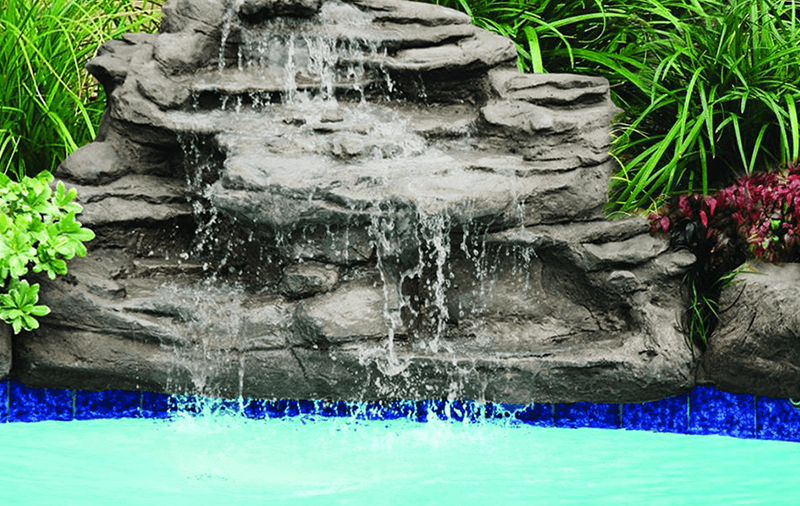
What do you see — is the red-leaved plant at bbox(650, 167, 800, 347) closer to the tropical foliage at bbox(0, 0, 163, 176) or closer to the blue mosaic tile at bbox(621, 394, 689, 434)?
the blue mosaic tile at bbox(621, 394, 689, 434)

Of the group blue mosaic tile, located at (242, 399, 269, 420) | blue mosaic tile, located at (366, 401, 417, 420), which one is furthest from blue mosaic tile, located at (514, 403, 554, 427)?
blue mosaic tile, located at (242, 399, 269, 420)

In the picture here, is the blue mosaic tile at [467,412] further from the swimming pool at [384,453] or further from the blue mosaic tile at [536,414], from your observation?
the blue mosaic tile at [536,414]

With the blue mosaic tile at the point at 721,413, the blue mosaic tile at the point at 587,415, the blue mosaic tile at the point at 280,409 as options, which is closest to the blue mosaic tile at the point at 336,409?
the blue mosaic tile at the point at 280,409

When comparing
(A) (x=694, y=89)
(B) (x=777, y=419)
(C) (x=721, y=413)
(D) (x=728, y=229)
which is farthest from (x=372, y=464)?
(A) (x=694, y=89)

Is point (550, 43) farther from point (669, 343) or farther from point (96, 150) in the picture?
point (96, 150)

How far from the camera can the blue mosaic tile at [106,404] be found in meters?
4.49

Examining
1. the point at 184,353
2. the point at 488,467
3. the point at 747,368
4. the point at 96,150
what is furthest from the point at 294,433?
the point at 747,368

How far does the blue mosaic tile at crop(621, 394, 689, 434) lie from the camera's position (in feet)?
14.5

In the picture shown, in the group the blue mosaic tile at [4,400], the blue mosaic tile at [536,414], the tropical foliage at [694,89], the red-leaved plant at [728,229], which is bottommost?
the blue mosaic tile at [536,414]

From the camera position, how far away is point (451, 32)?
16.0 feet

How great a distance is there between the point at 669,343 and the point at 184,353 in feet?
7.00

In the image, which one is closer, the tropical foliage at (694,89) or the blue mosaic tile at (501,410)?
the blue mosaic tile at (501,410)

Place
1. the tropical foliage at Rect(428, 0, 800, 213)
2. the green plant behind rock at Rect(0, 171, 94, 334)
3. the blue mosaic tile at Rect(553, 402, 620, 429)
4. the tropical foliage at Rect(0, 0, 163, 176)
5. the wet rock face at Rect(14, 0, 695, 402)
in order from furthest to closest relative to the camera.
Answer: the tropical foliage at Rect(0, 0, 163, 176), the tropical foliage at Rect(428, 0, 800, 213), the blue mosaic tile at Rect(553, 402, 620, 429), the wet rock face at Rect(14, 0, 695, 402), the green plant behind rock at Rect(0, 171, 94, 334)

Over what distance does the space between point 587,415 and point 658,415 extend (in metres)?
0.32
